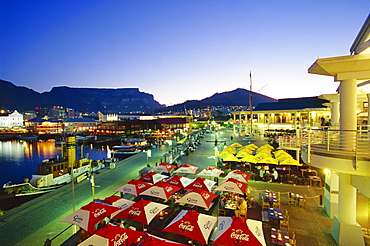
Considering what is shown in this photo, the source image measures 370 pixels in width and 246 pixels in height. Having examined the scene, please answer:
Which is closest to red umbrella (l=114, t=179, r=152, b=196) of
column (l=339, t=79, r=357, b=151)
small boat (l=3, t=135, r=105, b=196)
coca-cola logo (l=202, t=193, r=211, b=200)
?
coca-cola logo (l=202, t=193, r=211, b=200)

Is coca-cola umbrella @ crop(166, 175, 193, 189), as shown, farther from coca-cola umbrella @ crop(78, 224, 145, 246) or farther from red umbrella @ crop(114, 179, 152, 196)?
coca-cola umbrella @ crop(78, 224, 145, 246)

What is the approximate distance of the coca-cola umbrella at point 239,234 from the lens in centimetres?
611

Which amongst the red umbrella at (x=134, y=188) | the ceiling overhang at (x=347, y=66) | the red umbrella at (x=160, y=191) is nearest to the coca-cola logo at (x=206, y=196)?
the red umbrella at (x=160, y=191)

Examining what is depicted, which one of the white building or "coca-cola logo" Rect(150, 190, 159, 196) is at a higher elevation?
the white building

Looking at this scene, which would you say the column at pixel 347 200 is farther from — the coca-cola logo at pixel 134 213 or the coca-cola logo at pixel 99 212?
the coca-cola logo at pixel 99 212

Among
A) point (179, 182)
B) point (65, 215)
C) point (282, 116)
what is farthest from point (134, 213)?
point (282, 116)

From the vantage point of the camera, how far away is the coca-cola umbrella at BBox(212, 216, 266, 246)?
6.11 m

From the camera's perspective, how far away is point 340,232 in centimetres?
749

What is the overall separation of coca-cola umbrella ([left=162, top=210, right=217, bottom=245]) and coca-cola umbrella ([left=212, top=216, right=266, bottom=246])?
1.41 feet

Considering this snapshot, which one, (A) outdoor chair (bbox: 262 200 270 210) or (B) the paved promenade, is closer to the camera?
(B) the paved promenade

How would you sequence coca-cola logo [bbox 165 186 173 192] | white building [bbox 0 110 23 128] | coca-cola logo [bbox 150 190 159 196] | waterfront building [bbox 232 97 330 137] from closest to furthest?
coca-cola logo [bbox 150 190 159 196] → coca-cola logo [bbox 165 186 173 192] → waterfront building [bbox 232 97 330 137] → white building [bbox 0 110 23 128]

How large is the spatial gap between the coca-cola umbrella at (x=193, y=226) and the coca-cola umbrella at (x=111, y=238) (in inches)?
45.5

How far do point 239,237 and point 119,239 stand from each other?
3901 millimetres

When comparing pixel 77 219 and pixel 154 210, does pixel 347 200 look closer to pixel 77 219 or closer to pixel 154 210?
pixel 154 210
